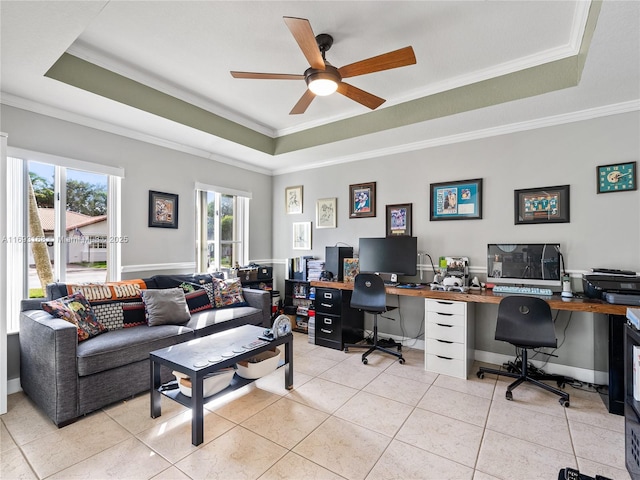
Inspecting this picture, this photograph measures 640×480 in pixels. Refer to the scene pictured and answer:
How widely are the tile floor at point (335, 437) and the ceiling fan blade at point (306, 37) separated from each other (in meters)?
2.52

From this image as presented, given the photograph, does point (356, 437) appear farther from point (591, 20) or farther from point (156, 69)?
point (156, 69)

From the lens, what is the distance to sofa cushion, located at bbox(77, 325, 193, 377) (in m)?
2.30

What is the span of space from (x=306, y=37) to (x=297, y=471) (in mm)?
2537

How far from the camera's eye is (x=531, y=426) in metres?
2.25

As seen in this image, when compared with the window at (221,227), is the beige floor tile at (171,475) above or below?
below

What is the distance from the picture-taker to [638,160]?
2.79 m

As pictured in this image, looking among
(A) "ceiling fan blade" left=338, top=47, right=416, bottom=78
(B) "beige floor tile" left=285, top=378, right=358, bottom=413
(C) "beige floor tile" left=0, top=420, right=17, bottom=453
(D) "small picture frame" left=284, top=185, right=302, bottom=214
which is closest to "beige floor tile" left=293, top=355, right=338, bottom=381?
(B) "beige floor tile" left=285, top=378, right=358, bottom=413

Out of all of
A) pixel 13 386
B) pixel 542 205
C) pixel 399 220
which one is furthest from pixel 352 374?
pixel 13 386

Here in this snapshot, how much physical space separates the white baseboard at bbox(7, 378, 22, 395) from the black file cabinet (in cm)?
286

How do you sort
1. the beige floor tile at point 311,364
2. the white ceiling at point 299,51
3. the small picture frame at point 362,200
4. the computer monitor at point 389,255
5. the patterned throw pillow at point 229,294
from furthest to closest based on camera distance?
the small picture frame at point 362,200 < the patterned throw pillow at point 229,294 < the computer monitor at point 389,255 < the beige floor tile at point 311,364 < the white ceiling at point 299,51

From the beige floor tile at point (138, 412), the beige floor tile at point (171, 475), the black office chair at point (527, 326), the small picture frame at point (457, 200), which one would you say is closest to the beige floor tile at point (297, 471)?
the beige floor tile at point (171, 475)

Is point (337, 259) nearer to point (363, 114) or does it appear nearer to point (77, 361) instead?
point (363, 114)

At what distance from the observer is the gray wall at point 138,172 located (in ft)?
9.29

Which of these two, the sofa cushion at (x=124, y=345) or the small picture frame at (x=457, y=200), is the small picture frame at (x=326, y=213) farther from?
the sofa cushion at (x=124, y=345)
